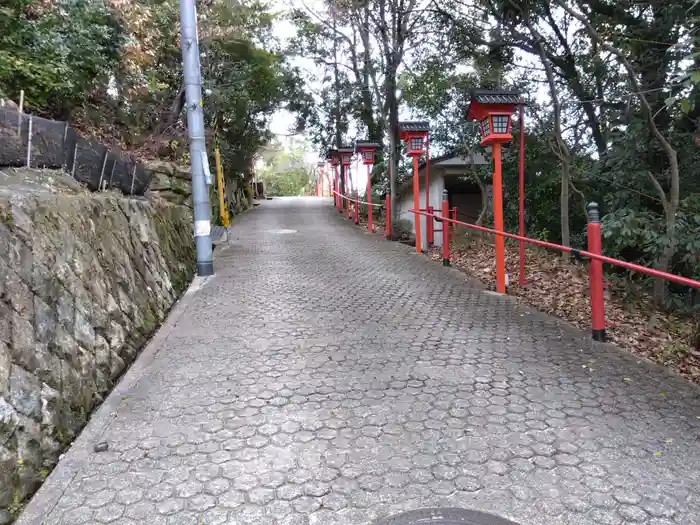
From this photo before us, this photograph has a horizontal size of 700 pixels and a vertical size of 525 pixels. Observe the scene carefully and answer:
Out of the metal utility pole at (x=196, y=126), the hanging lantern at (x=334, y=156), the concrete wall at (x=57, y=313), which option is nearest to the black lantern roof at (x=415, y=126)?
the metal utility pole at (x=196, y=126)

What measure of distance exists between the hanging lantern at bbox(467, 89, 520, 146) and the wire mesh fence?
4556 mm

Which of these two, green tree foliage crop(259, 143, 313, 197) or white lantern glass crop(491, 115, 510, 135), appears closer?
white lantern glass crop(491, 115, 510, 135)

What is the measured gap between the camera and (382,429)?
10.7ft

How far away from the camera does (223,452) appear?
3035 mm

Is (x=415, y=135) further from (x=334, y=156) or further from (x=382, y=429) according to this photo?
(x=334, y=156)

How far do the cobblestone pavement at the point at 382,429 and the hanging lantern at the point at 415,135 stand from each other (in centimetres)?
529

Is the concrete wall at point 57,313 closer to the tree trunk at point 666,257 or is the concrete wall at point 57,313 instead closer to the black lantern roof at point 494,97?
the black lantern roof at point 494,97

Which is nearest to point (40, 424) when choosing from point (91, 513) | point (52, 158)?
point (91, 513)

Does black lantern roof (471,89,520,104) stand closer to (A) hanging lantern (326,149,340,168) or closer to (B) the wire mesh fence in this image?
(B) the wire mesh fence

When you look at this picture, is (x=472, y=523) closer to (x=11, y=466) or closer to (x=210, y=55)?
(x=11, y=466)

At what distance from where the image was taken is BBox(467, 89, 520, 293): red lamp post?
6508 millimetres

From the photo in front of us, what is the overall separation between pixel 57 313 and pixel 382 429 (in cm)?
229

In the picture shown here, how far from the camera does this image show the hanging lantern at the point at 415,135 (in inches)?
392

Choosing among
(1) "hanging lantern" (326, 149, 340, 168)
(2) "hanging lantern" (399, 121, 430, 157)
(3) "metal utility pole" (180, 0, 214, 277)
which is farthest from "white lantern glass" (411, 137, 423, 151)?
(1) "hanging lantern" (326, 149, 340, 168)
